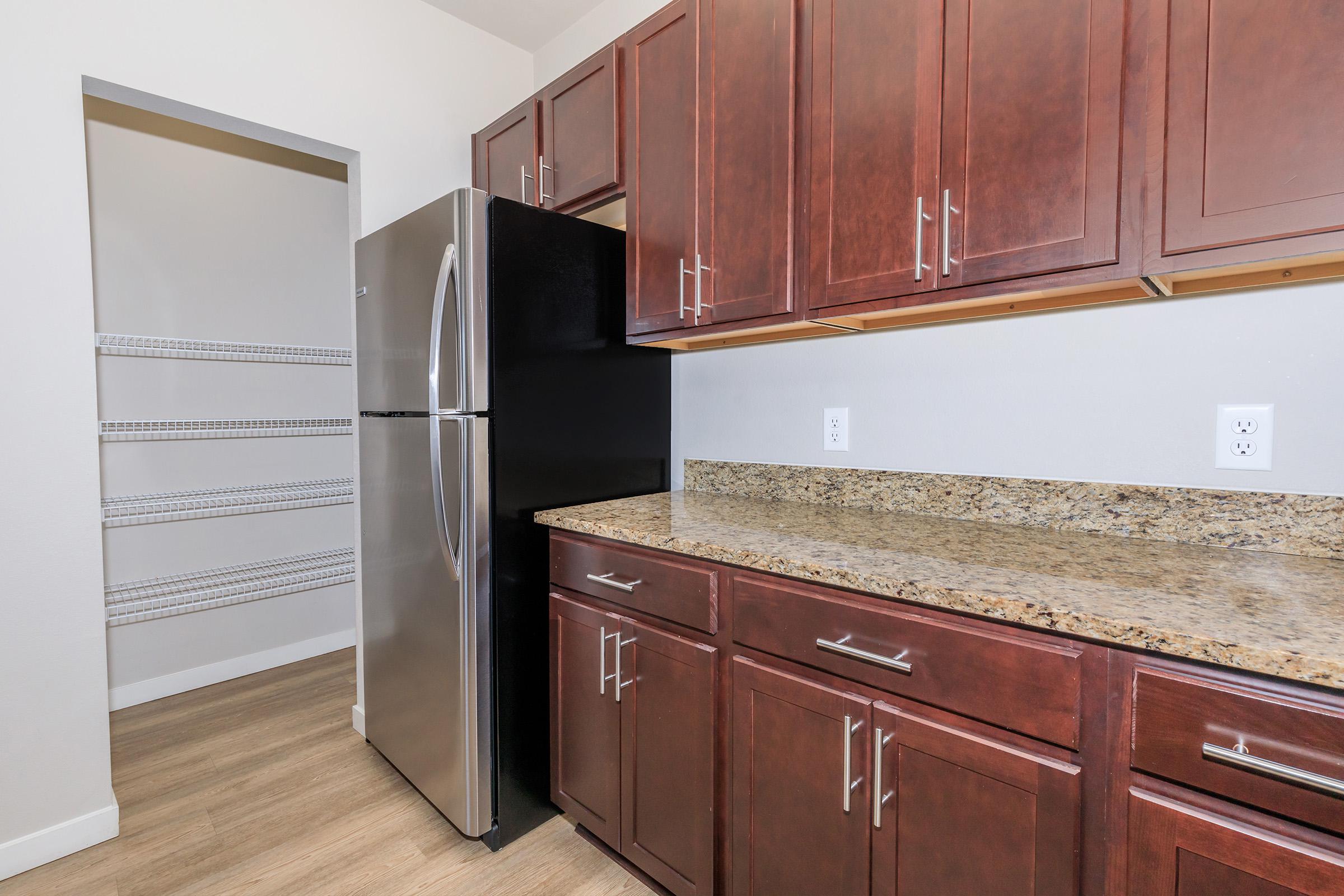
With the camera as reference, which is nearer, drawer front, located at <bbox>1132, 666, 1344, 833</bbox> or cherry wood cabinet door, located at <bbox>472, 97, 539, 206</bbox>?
drawer front, located at <bbox>1132, 666, 1344, 833</bbox>

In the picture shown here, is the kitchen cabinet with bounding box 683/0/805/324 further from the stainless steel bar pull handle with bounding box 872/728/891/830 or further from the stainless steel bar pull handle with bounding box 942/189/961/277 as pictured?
the stainless steel bar pull handle with bounding box 872/728/891/830

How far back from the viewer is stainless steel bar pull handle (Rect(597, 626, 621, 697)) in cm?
154

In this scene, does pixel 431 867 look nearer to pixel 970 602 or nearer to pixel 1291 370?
pixel 970 602

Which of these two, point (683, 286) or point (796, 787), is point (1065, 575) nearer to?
point (796, 787)

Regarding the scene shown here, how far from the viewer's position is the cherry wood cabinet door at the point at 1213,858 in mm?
704

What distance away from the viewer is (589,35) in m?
2.51

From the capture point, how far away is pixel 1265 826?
0.73 metres

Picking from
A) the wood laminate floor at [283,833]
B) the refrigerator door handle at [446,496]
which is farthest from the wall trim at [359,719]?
the refrigerator door handle at [446,496]

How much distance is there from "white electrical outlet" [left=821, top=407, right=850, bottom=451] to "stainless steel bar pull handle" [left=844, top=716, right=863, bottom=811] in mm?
860

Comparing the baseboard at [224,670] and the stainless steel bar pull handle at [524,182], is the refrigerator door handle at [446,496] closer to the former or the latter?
the stainless steel bar pull handle at [524,182]

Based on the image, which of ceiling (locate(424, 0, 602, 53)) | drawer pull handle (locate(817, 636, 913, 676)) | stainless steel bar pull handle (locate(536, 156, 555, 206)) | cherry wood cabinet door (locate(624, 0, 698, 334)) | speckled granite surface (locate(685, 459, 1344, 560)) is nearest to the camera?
drawer pull handle (locate(817, 636, 913, 676))

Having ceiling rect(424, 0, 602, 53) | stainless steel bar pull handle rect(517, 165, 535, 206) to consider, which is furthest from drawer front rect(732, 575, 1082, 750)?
ceiling rect(424, 0, 602, 53)

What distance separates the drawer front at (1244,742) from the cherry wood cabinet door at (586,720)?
3.45 feet

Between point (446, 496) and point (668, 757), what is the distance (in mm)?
906
